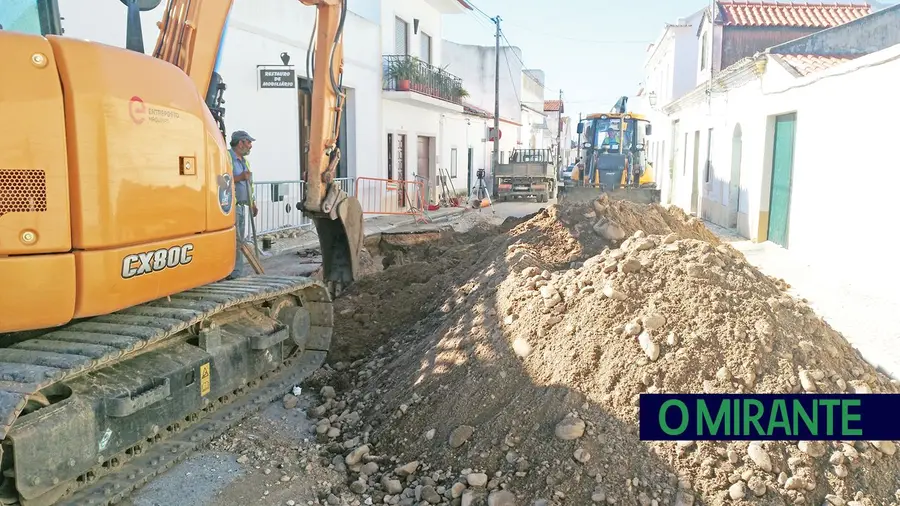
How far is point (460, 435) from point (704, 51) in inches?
798

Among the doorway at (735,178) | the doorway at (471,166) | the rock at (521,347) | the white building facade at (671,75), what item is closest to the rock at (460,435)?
the rock at (521,347)

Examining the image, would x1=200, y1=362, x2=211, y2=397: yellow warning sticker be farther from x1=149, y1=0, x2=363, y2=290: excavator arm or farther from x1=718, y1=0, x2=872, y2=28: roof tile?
x1=718, y1=0, x2=872, y2=28: roof tile

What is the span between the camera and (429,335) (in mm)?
6051

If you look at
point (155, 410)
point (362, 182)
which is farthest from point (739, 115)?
point (155, 410)

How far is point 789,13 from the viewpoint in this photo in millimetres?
20078

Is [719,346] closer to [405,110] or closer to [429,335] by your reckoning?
[429,335]

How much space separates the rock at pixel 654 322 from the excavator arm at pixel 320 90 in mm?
3073

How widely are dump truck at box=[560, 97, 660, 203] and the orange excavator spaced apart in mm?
15745

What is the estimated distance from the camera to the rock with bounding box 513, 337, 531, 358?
4.88 m

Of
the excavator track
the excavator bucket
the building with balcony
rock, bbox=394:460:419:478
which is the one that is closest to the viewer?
the excavator track

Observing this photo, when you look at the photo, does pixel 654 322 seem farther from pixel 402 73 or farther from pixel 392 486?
pixel 402 73

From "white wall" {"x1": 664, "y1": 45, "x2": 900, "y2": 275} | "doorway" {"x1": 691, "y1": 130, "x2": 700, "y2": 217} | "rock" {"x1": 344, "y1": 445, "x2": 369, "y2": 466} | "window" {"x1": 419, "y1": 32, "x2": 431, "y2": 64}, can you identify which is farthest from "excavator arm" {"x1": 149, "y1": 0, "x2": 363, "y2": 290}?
"window" {"x1": 419, "y1": 32, "x2": 431, "y2": 64}

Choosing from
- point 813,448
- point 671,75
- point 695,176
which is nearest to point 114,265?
point 813,448

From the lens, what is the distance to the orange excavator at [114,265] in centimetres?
Answer: 323
